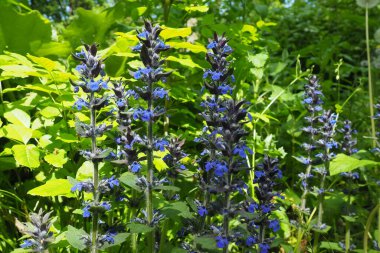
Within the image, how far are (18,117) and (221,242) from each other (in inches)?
58.9

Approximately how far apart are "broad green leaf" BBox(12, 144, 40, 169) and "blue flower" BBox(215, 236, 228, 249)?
1040mm

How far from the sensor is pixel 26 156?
6.85 ft

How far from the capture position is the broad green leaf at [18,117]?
7.69 feet

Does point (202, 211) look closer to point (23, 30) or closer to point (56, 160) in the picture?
point (56, 160)

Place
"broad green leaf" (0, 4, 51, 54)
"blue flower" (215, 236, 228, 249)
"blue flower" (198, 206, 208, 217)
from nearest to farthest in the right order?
"blue flower" (215, 236, 228, 249), "blue flower" (198, 206, 208, 217), "broad green leaf" (0, 4, 51, 54)

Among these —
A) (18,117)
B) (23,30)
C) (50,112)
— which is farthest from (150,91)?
(23,30)

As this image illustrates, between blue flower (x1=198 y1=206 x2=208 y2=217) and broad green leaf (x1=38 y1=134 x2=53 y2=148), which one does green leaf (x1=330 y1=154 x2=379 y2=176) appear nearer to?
blue flower (x1=198 y1=206 x2=208 y2=217)

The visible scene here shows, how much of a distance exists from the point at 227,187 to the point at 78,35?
2.13 meters

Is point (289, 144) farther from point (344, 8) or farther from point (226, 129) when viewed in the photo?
point (344, 8)

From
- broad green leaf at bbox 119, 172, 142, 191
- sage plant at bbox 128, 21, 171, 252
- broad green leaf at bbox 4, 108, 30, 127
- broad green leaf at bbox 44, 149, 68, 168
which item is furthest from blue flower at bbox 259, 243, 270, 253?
broad green leaf at bbox 4, 108, 30, 127

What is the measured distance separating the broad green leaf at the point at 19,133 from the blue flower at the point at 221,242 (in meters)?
1.20

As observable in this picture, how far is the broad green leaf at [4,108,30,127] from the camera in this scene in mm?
2344

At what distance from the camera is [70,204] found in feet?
8.84

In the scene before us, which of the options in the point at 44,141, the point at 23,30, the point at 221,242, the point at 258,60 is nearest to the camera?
the point at 221,242
